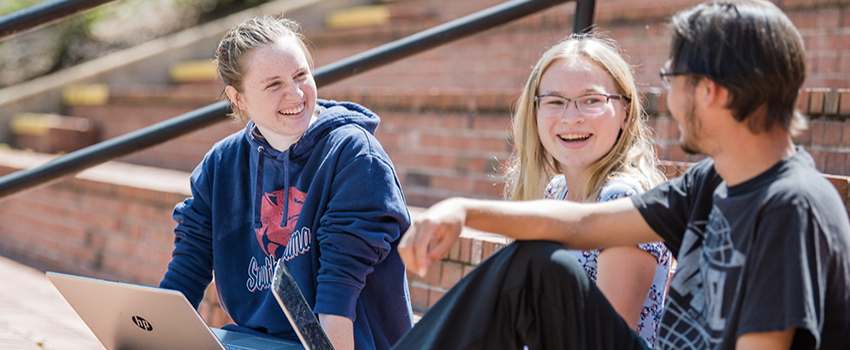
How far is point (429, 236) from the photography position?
135 cm

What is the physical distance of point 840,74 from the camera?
3234mm

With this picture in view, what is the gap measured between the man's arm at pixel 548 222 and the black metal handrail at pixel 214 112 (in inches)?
48.8

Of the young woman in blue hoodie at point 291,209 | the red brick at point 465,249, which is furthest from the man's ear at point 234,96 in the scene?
the red brick at point 465,249

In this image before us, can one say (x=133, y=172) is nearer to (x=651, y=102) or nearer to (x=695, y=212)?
(x=651, y=102)

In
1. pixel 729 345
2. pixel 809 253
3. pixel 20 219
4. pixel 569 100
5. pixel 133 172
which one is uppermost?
pixel 569 100

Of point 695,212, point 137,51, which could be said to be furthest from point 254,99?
point 137,51

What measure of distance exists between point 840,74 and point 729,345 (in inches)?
93.7

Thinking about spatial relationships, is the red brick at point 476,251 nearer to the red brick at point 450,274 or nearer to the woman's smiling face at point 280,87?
the red brick at point 450,274

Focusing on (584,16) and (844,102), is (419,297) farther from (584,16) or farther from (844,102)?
(844,102)

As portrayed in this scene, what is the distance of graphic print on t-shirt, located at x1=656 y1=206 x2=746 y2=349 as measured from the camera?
1.28m

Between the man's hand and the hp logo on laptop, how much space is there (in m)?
0.76

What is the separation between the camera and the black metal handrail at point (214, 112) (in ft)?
8.09

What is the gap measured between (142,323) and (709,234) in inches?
47.4

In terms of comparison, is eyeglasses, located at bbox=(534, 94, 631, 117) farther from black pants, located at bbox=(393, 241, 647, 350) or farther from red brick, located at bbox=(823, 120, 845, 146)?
red brick, located at bbox=(823, 120, 845, 146)
